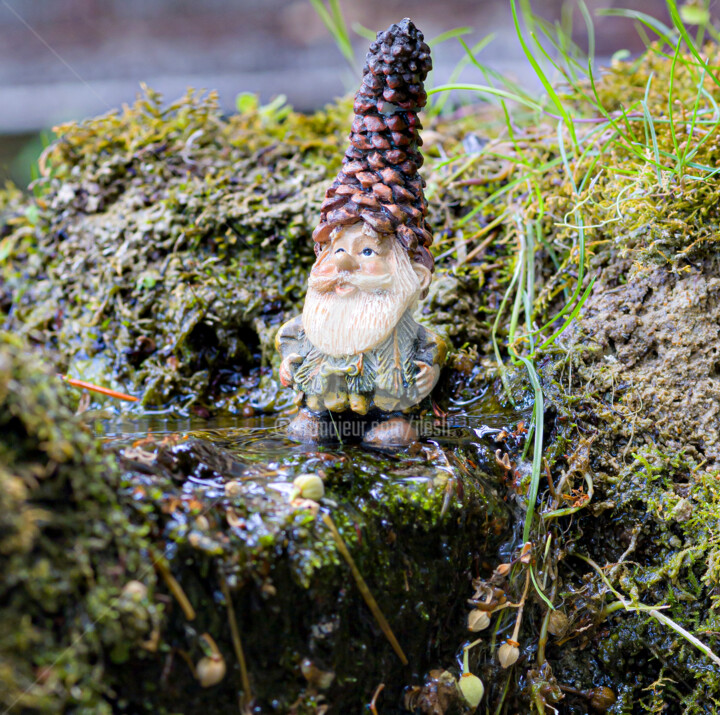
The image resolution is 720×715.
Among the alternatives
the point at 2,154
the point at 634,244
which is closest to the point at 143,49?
the point at 2,154

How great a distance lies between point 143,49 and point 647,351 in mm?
6297

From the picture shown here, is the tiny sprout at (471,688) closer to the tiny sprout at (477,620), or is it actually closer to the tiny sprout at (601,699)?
the tiny sprout at (477,620)

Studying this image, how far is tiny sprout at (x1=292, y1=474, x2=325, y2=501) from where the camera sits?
4.40 ft

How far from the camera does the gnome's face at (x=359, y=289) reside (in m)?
1.62

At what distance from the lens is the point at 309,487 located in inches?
52.8

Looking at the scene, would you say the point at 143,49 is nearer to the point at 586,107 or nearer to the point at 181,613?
the point at 586,107

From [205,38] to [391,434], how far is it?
6.19 meters

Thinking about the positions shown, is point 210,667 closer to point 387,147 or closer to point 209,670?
point 209,670

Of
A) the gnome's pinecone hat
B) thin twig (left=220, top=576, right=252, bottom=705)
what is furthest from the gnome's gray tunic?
thin twig (left=220, top=576, right=252, bottom=705)

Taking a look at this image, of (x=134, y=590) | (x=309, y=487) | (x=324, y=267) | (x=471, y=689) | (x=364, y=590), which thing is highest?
(x=324, y=267)

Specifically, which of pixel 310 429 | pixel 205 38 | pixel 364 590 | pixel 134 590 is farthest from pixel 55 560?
pixel 205 38

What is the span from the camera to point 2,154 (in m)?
5.64

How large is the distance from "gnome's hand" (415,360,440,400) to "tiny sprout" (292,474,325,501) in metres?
0.46

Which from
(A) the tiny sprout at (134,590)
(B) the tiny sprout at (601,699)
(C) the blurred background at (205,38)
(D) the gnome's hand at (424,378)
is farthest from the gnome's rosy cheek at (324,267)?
(C) the blurred background at (205,38)
